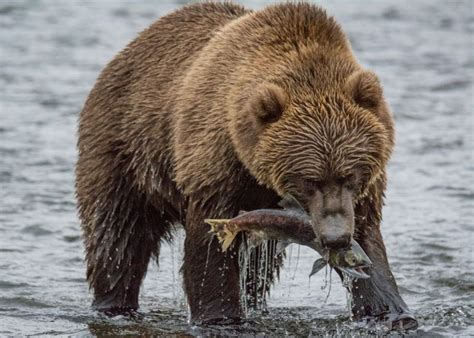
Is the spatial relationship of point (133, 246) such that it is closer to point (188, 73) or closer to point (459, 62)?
point (188, 73)

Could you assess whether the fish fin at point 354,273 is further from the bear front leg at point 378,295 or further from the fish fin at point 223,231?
the fish fin at point 223,231

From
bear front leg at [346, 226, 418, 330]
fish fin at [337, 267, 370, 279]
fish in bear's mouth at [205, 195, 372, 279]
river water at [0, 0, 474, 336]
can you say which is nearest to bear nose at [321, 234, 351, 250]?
fish in bear's mouth at [205, 195, 372, 279]

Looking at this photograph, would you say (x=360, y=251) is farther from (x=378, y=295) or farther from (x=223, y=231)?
(x=223, y=231)

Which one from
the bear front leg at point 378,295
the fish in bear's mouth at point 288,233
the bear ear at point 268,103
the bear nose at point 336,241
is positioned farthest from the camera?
the bear front leg at point 378,295

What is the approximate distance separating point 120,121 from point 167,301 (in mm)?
1566

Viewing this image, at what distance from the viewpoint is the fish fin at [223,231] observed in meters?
7.31

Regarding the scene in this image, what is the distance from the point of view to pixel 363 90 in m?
7.03

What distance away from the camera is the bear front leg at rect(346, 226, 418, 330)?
7727 mm

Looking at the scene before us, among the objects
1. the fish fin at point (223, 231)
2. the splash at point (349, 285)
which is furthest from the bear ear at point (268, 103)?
the splash at point (349, 285)

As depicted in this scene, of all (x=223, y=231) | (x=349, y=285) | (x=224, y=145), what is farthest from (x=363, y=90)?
(x=349, y=285)

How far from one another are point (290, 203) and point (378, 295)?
1067mm

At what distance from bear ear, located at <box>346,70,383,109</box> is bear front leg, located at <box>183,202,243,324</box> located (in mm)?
1198

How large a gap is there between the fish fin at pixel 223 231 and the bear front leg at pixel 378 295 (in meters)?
0.91

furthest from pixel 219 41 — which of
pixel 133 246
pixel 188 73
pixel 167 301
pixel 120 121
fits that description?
pixel 167 301
